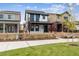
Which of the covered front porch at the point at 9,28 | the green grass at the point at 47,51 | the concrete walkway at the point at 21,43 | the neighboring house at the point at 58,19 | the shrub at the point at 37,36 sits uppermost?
the neighboring house at the point at 58,19

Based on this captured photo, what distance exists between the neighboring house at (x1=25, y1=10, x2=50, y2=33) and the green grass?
0.43 m

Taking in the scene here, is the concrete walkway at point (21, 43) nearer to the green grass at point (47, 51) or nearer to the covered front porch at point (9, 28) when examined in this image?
the green grass at point (47, 51)

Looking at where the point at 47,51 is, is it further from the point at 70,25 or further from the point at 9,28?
the point at 9,28

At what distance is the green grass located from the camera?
19.3ft

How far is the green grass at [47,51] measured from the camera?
19.3ft

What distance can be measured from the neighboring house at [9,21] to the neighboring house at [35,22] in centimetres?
23

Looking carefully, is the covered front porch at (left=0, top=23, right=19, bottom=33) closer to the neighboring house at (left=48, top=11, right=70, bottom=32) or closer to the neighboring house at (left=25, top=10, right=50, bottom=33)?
the neighboring house at (left=25, top=10, right=50, bottom=33)

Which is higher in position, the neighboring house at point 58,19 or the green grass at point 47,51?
the neighboring house at point 58,19

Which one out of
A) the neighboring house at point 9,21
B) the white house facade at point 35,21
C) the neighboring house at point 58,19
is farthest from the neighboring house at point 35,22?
the neighboring house at point 9,21

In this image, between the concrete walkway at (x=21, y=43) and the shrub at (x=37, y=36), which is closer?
the concrete walkway at (x=21, y=43)

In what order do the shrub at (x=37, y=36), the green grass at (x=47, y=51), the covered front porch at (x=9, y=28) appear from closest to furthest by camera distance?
the green grass at (x=47, y=51) → the covered front porch at (x=9, y=28) → the shrub at (x=37, y=36)

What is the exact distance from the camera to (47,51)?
234 inches

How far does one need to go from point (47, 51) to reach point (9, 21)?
45.2 inches

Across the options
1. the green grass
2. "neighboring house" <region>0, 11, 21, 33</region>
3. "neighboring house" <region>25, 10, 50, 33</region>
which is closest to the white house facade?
"neighboring house" <region>25, 10, 50, 33</region>
